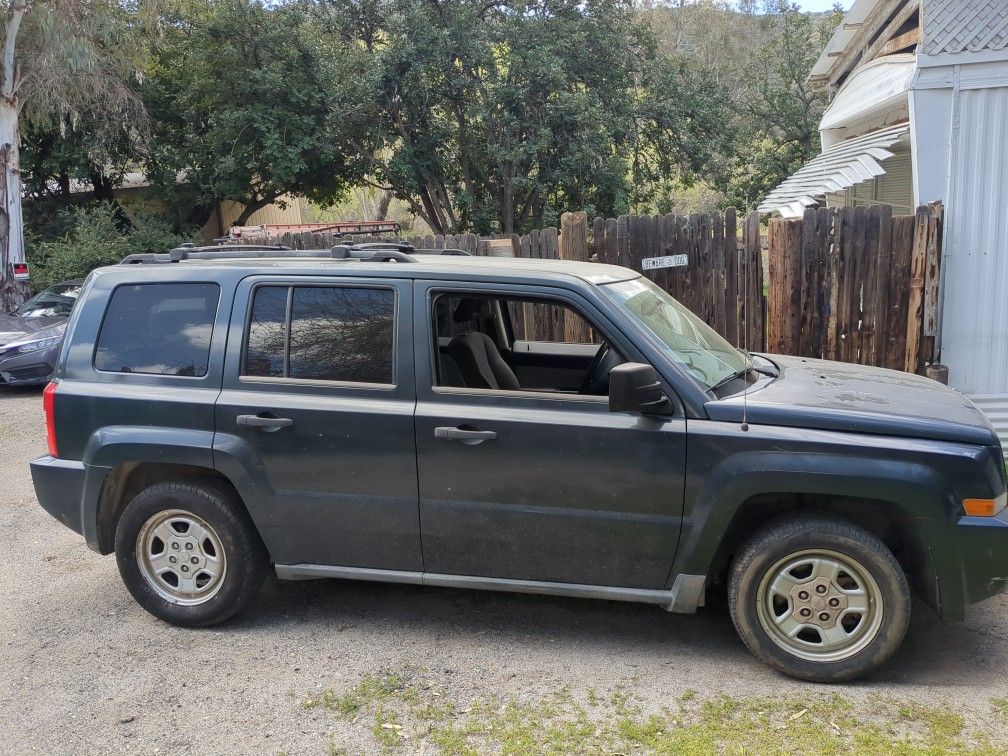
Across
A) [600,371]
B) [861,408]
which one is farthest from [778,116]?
[861,408]

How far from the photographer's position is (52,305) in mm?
13320

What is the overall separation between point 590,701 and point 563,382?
2.09 m

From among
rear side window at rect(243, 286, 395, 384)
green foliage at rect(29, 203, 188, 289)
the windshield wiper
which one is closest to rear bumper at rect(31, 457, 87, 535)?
rear side window at rect(243, 286, 395, 384)

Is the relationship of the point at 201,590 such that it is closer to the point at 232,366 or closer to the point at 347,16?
the point at 232,366

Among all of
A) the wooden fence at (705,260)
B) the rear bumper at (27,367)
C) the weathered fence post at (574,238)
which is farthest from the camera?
the rear bumper at (27,367)

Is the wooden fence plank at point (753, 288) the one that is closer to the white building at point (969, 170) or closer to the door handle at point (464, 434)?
the white building at point (969, 170)

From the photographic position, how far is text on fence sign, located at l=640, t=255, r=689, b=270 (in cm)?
799

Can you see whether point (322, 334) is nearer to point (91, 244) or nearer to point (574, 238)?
point (574, 238)

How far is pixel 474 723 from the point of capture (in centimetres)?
383

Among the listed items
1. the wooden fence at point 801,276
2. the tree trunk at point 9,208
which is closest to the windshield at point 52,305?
the tree trunk at point 9,208

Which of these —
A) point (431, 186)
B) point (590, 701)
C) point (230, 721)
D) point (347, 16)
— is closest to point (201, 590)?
point (230, 721)

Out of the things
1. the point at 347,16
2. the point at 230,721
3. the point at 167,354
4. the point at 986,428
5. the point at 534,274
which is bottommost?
the point at 230,721

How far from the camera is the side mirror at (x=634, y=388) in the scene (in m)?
3.95

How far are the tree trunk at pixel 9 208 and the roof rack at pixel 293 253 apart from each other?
13.9 m
